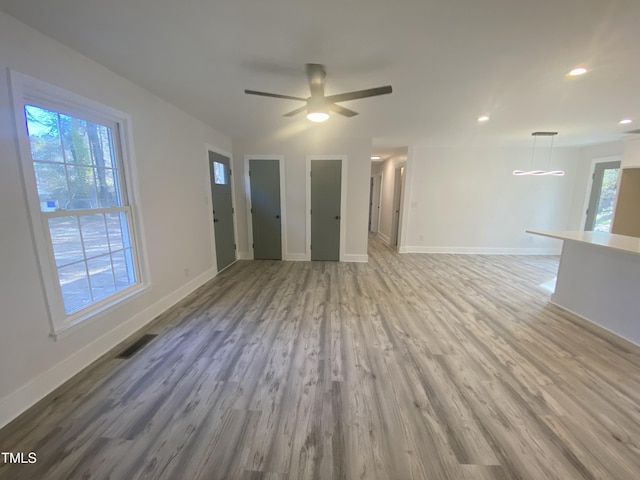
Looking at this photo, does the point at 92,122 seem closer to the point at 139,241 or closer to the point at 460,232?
the point at 139,241

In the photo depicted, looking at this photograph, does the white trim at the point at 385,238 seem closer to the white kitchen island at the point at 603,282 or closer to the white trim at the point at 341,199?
the white trim at the point at 341,199

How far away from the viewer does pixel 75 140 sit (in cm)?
205

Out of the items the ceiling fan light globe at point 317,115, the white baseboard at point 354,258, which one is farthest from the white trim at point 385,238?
the ceiling fan light globe at point 317,115

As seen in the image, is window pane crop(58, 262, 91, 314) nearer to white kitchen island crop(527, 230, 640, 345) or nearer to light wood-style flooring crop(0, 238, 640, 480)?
light wood-style flooring crop(0, 238, 640, 480)

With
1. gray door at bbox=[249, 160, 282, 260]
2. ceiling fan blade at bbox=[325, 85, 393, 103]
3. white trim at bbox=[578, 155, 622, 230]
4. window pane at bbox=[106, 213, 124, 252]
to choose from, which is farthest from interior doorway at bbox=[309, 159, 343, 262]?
white trim at bbox=[578, 155, 622, 230]

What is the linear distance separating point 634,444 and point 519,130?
14.5 ft

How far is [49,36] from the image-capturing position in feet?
5.79

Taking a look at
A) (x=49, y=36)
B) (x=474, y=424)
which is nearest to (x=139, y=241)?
(x=49, y=36)

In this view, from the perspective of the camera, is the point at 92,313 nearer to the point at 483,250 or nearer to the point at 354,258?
the point at 354,258

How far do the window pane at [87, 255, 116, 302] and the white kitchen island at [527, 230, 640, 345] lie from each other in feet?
15.7

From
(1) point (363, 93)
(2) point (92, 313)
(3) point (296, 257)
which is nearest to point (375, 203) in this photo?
(3) point (296, 257)

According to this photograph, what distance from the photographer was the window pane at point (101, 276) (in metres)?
2.19

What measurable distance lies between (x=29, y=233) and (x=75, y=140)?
869mm

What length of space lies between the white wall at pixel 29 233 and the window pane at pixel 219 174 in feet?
1.82
